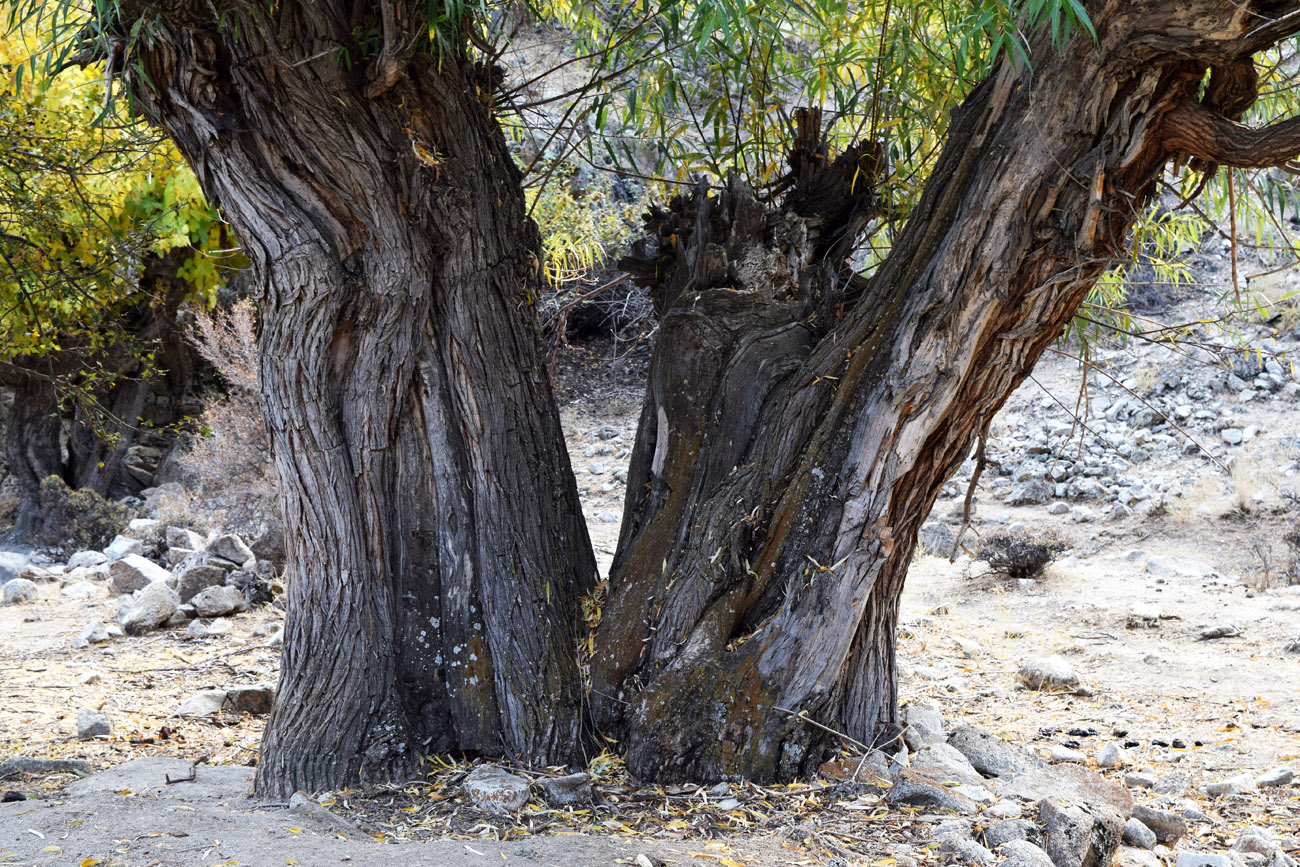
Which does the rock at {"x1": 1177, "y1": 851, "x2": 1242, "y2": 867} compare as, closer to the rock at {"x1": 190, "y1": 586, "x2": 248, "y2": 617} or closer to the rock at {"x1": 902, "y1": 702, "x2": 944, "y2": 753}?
the rock at {"x1": 902, "y1": 702, "x2": 944, "y2": 753}

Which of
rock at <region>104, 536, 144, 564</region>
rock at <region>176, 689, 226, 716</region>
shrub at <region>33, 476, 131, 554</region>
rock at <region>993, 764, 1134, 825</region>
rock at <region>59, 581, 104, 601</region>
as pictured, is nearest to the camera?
rock at <region>993, 764, 1134, 825</region>

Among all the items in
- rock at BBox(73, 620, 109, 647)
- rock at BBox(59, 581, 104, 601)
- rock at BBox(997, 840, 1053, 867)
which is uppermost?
rock at BBox(997, 840, 1053, 867)

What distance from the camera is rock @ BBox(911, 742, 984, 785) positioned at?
2822 mm

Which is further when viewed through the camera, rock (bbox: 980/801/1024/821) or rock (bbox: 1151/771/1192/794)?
rock (bbox: 1151/771/1192/794)

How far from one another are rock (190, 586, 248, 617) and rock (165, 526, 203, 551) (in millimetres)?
1828

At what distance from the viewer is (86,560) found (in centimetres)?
863

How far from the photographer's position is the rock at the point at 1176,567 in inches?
301

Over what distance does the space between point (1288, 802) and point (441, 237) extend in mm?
3243

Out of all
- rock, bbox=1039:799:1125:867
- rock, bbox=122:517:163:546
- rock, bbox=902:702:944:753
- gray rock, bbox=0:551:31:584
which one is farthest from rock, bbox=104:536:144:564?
rock, bbox=1039:799:1125:867

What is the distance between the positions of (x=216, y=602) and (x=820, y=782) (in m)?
4.73

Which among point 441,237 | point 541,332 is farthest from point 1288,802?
point 441,237

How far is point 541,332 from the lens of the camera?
3182 millimetres

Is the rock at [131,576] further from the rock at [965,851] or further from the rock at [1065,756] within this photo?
the rock at [965,851]

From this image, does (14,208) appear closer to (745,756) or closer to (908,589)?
(745,756)
